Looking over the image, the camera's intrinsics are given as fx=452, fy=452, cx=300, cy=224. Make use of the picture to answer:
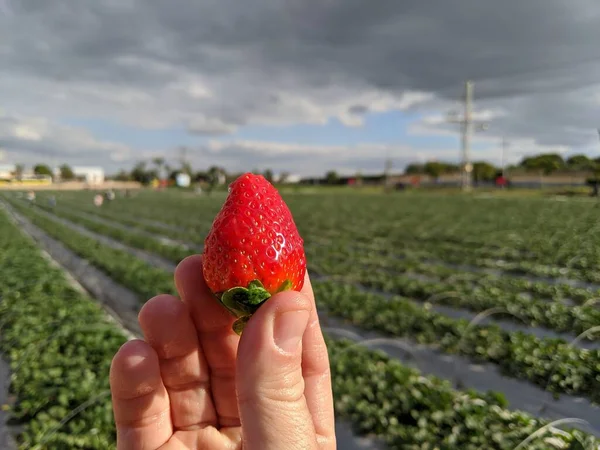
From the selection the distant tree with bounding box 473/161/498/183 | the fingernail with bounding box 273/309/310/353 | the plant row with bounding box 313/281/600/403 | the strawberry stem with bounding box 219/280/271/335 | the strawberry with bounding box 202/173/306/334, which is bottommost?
the plant row with bounding box 313/281/600/403

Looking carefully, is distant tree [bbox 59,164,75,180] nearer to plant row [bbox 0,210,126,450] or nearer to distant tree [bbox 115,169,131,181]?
distant tree [bbox 115,169,131,181]

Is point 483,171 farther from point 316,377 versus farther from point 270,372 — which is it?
point 270,372

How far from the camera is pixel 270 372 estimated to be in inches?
50.1

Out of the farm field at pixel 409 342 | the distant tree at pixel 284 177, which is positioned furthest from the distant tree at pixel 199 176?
the farm field at pixel 409 342

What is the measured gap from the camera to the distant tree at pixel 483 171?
61.8 metres

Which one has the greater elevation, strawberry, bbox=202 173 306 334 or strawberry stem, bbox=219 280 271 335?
strawberry, bbox=202 173 306 334

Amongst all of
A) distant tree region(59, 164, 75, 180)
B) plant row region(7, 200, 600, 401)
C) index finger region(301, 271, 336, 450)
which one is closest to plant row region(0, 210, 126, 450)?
plant row region(7, 200, 600, 401)

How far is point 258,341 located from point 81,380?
3.98 metres

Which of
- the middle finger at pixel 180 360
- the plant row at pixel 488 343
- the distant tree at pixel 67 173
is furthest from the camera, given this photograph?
the distant tree at pixel 67 173

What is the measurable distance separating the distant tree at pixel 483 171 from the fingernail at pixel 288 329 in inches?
2521

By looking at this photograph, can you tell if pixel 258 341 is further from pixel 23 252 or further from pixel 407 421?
pixel 23 252

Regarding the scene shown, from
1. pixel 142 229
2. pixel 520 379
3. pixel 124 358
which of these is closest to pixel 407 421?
pixel 520 379

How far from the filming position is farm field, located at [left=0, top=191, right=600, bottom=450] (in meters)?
3.83

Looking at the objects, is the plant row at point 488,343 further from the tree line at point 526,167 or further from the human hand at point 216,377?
the tree line at point 526,167
